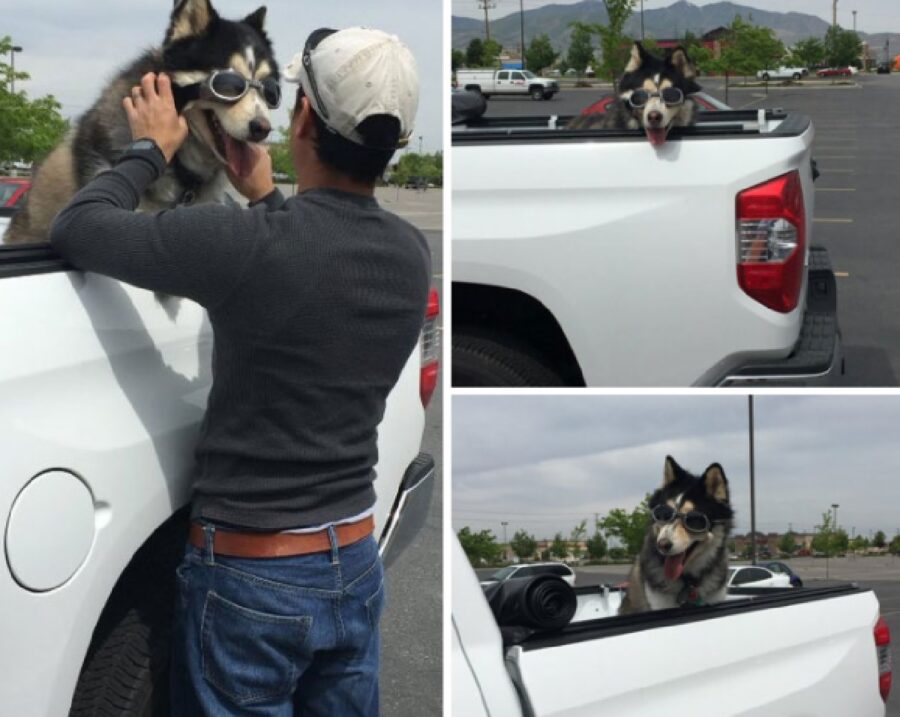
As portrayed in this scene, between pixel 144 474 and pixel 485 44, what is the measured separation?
50.1 ft

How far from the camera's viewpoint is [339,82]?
7.16ft

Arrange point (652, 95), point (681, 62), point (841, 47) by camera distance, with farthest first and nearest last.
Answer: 1. point (841, 47)
2. point (681, 62)
3. point (652, 95)

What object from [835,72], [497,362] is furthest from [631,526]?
[835,72]

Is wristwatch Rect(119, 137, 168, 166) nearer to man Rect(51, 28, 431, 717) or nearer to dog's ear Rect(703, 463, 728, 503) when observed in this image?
man Rect(51, 28, 431, 717)

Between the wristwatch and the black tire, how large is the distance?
821 mm

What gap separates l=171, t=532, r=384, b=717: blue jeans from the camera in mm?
2191

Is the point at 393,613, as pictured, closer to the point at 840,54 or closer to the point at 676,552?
the point at 676,552

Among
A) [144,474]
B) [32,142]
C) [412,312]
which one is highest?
[32,142]

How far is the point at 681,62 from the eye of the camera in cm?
527

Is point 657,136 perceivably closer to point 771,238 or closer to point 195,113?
point 771,238

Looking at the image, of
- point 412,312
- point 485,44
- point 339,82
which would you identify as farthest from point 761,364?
point 485,44

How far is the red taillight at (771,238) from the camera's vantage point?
11.8 feet

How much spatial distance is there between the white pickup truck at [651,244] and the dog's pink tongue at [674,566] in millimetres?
608

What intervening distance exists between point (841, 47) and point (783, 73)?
5.10 meters
